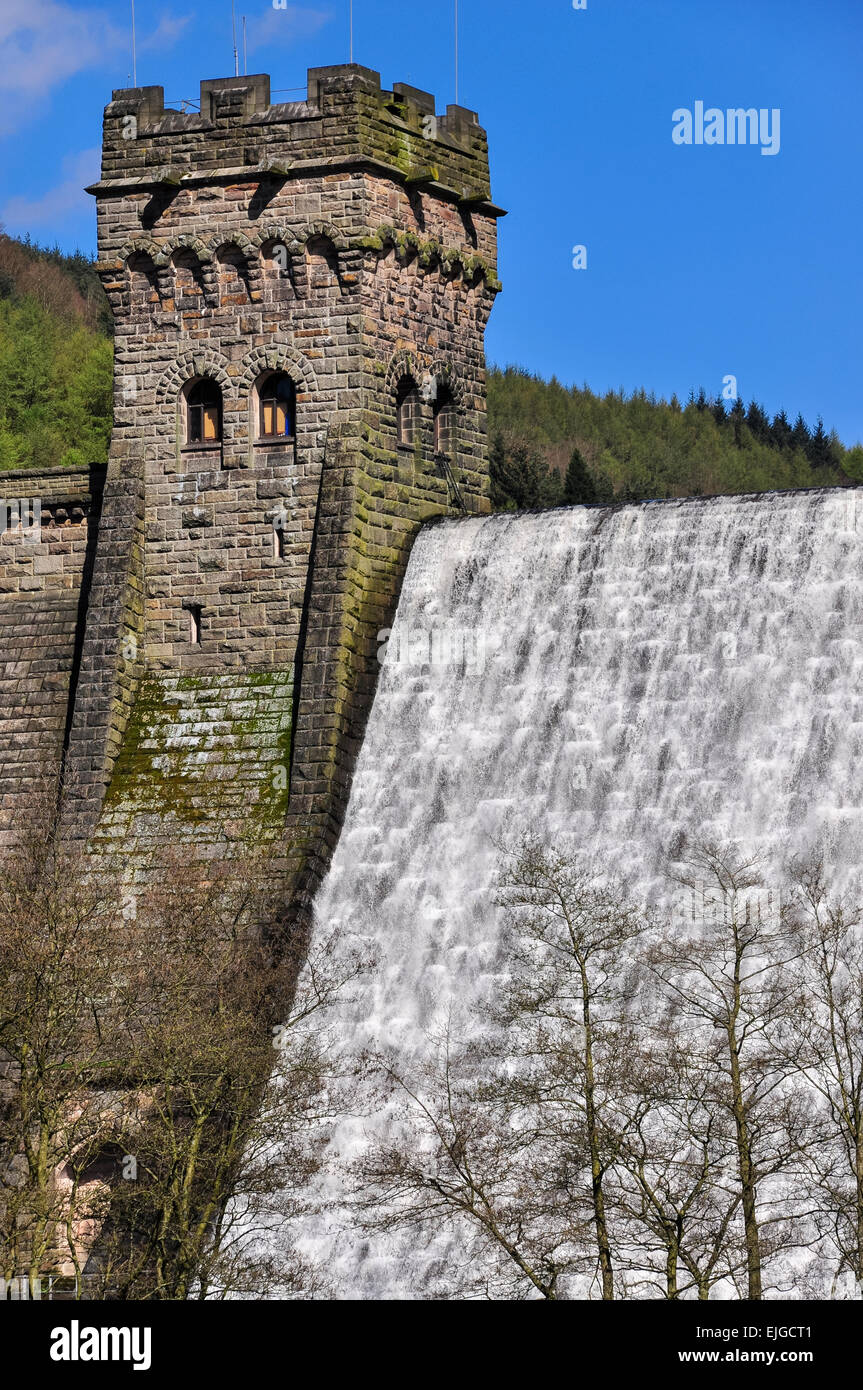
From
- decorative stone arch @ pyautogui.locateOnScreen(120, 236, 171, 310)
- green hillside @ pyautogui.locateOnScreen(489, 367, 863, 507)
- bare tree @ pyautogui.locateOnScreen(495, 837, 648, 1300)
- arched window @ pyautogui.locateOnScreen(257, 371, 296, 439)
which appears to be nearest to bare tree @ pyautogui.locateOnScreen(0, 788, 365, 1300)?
bare tree @ pyautogui.locateOnScreen(495, 837, 648, 1300)

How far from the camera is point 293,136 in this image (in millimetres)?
42375

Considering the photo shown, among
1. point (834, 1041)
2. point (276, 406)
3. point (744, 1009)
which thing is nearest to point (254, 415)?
point (276, 406)

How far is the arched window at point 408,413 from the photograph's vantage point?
143 ft

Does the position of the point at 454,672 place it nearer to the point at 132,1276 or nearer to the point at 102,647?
the point at 102,647

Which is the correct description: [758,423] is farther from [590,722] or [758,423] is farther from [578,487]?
[590,722]

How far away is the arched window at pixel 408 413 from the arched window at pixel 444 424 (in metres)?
0.86

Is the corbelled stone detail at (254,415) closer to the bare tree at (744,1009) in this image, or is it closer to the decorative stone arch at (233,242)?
the decorative stone arch at (233,242)

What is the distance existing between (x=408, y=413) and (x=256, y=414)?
2.79 metres

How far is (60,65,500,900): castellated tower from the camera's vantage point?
136 ft

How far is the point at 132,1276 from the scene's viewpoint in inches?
1118

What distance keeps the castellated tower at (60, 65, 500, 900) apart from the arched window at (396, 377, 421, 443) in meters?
0.04

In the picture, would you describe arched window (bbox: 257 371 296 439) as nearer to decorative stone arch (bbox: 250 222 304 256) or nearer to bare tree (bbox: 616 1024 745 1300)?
decorative stone arch (bbox: 250 222 304 256)
